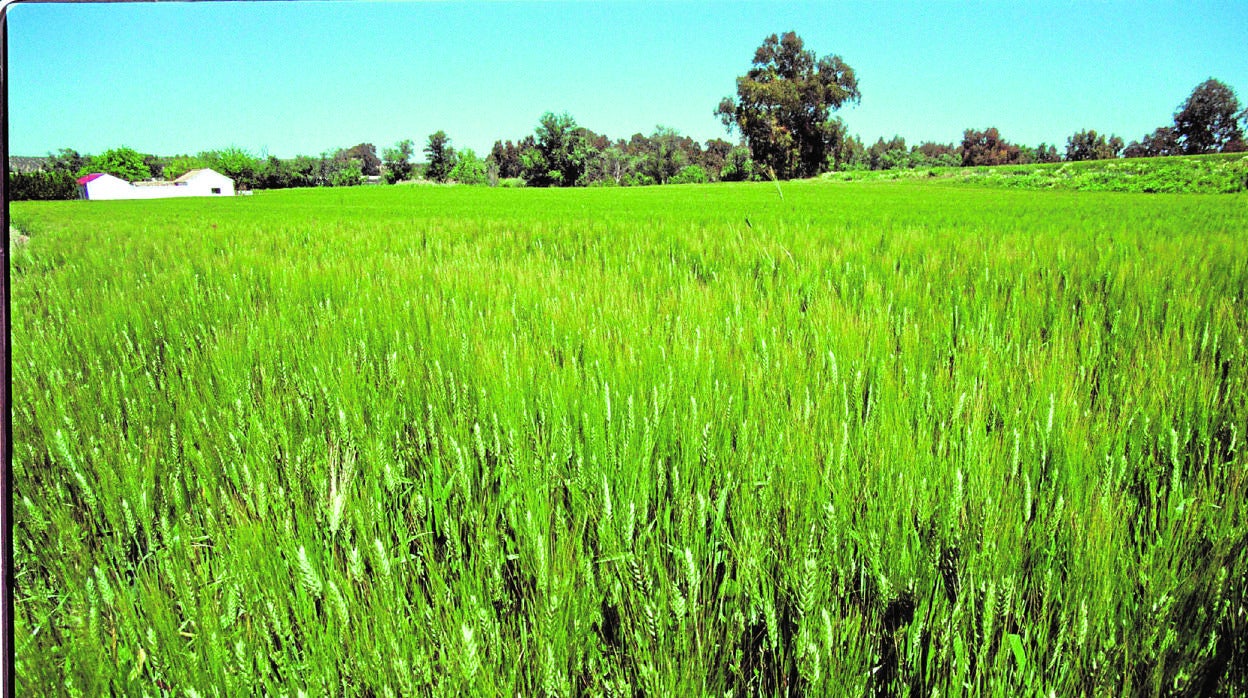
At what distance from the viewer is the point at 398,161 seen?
11.7ft

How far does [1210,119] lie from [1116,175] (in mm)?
1385

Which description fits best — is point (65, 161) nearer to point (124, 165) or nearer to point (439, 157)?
point (124, 165)

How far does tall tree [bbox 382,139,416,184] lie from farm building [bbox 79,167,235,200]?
798 millimetres

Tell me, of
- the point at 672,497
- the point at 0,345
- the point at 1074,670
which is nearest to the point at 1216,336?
the point at 1074,670

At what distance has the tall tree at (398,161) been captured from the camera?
306 cm

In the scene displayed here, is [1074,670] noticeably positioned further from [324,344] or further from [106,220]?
[106,220]

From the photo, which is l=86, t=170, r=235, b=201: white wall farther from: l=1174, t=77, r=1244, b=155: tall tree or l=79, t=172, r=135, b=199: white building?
l=1174, t=77, r=1244, b=155: tall tree

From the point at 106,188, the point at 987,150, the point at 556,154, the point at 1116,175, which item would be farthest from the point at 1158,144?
the point at 106,188

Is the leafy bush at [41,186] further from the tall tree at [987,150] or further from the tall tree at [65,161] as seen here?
the tall tree at [987,150]

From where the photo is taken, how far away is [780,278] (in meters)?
2.21

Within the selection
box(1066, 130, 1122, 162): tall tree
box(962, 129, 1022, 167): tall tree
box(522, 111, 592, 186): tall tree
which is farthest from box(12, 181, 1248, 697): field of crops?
box(522, 111, 592, 186): tall tree

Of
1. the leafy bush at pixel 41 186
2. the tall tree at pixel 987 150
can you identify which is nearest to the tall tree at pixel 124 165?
the leafy bush at pixel 41 186

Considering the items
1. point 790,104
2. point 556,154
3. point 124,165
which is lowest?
point 124,165

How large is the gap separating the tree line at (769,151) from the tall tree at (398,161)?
0.01 metres
